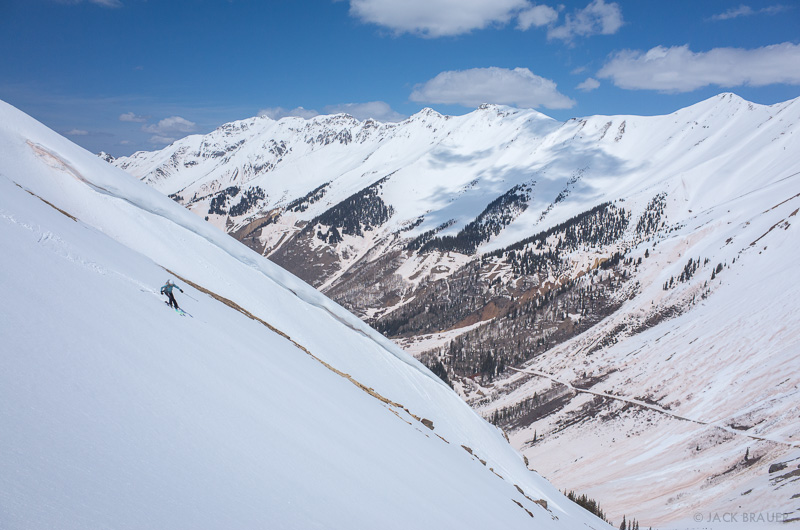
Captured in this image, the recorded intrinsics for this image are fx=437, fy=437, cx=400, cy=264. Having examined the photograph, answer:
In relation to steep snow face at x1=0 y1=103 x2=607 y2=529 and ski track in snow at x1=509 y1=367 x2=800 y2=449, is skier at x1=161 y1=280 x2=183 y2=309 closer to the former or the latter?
steep snow face at x1=0 y1=103 x2=607 y2=529

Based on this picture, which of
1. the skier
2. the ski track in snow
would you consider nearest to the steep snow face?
the skier

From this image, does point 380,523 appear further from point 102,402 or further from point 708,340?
point 708,340

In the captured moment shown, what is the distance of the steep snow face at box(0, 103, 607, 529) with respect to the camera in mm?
4364

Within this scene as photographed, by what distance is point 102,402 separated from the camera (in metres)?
5.43

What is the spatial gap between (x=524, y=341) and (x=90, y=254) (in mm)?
133804

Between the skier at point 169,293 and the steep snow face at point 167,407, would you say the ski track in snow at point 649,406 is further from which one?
the skier at point 169,293

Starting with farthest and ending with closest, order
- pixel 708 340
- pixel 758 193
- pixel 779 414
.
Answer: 1. pixel 758 193
2. pixel 708 340
3. pixel 779 414

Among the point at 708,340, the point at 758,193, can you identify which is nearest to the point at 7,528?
the point at 708,340

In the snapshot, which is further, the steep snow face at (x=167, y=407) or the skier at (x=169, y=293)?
the skier at (x=169, y=293)

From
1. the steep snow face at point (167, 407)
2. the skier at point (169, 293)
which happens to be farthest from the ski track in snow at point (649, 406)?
the skier at point (169, 293)

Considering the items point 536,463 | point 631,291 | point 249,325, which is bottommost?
point 536,463

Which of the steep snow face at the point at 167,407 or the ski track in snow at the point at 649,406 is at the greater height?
the ski track in snow at the point at 649,406

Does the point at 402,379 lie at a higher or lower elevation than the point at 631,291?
lower

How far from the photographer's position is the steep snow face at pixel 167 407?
4.36 metres
